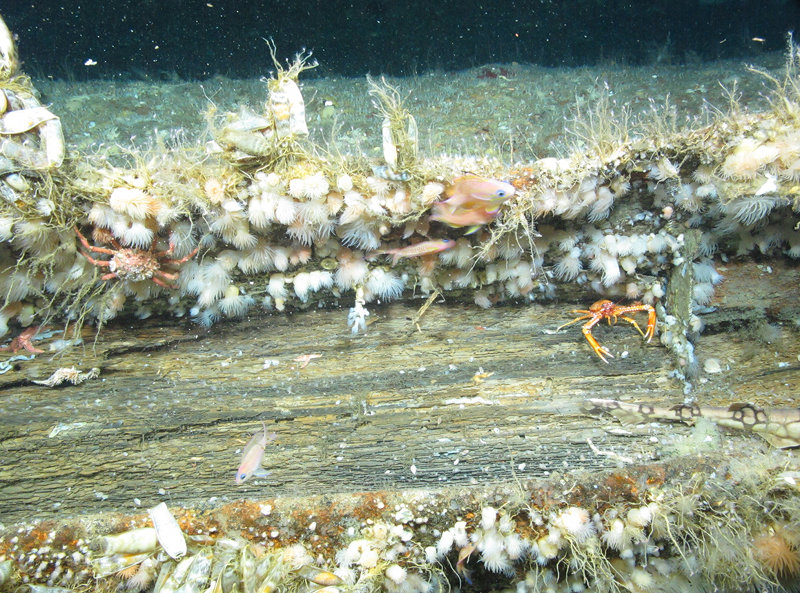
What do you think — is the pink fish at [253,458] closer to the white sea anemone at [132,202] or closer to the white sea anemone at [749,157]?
the white sea anemone at [132,202]

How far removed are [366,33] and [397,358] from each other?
23.2ft

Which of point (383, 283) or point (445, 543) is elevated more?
point (383, 283)

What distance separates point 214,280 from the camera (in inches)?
118

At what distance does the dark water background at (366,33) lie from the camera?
6.72m

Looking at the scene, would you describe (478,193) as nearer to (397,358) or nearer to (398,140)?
(398,140)

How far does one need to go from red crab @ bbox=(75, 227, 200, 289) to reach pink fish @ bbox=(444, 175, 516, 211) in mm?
1887

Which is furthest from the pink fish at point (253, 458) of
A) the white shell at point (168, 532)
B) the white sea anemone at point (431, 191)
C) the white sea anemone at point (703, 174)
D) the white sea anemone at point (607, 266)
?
the white sea anemone at point (703, 174)

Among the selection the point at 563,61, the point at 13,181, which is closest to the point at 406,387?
the point at 13,181

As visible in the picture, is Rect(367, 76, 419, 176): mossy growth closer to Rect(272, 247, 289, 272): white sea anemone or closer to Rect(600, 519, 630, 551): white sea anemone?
Rect(272, 247, 289, 272): white sea anemone

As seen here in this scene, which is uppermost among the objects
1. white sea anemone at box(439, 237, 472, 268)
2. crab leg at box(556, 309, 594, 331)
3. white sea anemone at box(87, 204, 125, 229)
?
white sea anemone at box(87, 204, 125, 229)

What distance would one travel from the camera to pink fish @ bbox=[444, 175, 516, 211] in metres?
2.30

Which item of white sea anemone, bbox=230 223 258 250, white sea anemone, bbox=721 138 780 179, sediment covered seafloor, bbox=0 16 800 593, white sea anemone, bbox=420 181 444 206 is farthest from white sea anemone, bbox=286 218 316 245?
white sea anemone, bbox=721 138 780 179

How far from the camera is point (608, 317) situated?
3072 mm

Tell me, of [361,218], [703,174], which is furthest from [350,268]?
[703,174]
